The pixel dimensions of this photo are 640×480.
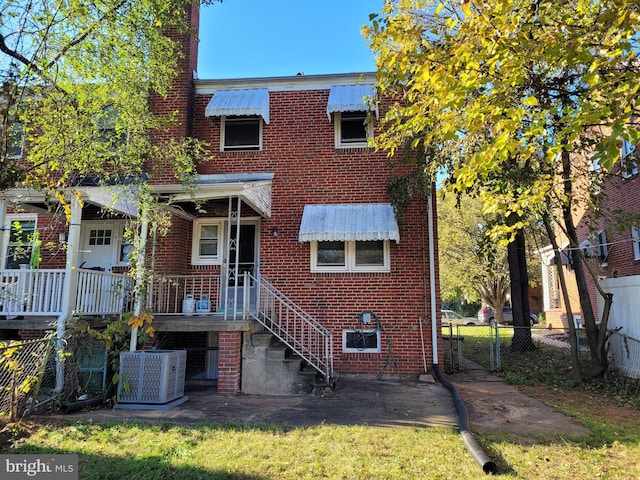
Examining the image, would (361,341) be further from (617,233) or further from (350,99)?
(617,233)

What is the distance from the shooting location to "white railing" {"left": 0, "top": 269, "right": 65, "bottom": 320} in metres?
8.11

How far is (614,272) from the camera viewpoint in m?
16.0

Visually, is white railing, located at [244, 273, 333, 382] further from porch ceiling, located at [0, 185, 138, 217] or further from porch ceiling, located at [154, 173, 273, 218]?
porch ceiling, located at [0, 185, 138, 217]

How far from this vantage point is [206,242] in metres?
10.8

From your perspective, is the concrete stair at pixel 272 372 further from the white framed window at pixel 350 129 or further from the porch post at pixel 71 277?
the white framed window at pixel 350 129

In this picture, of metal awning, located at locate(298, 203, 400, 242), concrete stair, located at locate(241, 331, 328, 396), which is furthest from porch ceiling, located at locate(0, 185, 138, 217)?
metal awning, located at locate(298, 203, 400, 242)

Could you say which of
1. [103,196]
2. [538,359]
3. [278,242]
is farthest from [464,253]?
[103,196]

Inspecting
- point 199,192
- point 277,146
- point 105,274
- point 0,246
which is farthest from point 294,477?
point 0,246

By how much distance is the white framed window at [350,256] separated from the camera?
10.2 metres

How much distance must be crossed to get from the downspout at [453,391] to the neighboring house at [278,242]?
0.16 m

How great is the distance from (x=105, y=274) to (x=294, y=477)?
21.6 ft

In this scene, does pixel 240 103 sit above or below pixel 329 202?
above

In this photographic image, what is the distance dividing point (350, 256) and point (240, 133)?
4.32 meters

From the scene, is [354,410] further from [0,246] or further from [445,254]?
[445,254]
